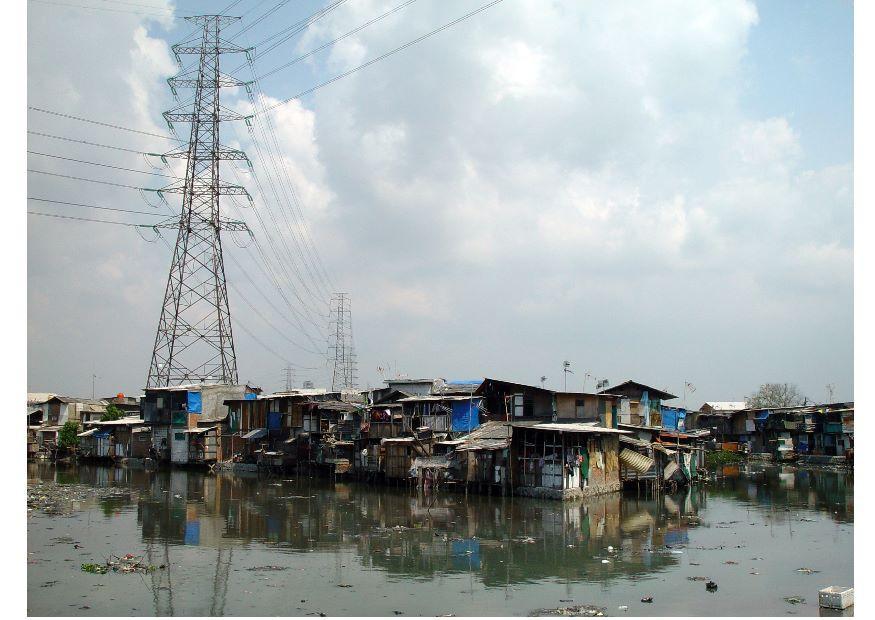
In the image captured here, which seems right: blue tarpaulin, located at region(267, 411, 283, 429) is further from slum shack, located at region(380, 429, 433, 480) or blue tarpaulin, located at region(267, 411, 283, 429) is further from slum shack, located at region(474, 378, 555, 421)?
slum shack, located at region(474, 378, 555, 421)

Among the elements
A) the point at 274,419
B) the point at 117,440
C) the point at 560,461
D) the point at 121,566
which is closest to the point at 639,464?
the point at 560,461

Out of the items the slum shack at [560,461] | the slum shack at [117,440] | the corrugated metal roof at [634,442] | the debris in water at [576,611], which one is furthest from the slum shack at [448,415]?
the slum shack at [117,440]

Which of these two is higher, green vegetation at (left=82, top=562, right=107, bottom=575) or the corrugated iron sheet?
green vegetation at (left=82, top=562, right=107, bottom=575)

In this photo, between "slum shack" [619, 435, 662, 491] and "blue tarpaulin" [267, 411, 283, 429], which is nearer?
"slum shack" [619, 435, 662, 491]

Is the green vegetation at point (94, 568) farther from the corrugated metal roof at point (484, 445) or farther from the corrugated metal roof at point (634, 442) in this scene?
the corrugated metal roof at point (634, 442)

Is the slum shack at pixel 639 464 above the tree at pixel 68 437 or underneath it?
above

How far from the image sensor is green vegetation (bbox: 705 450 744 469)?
50.0 meters

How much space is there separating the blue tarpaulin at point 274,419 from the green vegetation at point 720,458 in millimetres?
29397

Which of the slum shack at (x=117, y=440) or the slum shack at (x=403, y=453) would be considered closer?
the slum shack at (x=403, y=453)

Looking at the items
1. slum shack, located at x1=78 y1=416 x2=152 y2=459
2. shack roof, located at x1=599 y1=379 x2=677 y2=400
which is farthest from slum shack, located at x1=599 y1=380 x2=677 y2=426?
slum shack, located at x1=78 y1=416 x2=152 y2=459

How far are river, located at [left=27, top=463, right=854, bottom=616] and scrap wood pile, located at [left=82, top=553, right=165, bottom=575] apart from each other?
26 cm

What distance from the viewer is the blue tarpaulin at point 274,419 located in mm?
44250

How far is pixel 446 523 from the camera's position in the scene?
2353 cm

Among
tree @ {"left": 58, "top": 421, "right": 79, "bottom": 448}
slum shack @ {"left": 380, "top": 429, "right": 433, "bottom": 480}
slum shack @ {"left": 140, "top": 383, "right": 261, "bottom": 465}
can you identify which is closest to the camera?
slum shack @ {"left": 380, "top": 429, "right": 433, "bottom": 480}
